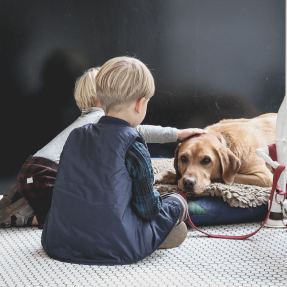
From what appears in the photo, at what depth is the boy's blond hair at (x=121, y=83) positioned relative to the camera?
5.05 ft

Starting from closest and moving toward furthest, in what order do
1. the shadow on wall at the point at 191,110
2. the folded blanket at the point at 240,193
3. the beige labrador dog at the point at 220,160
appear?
the folded blanket at the point at 240,193 < the beige labrador dog at the point at 220,160 < the shadow on wall at the point at 191,110

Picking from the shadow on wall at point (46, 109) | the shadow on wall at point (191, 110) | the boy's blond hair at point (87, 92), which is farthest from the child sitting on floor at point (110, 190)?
the shadow on wall at point (191, 110)

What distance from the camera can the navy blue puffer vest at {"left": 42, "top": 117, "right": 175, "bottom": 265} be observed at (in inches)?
56.9

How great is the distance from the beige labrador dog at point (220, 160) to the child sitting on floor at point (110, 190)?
0.62 meters

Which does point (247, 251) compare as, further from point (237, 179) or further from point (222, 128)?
point (222, 128)

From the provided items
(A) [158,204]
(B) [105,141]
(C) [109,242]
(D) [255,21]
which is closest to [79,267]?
(C) [109,242]

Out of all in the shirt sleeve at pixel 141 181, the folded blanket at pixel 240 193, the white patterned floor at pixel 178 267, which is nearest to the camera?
the white patterned floor at pixel 178 267

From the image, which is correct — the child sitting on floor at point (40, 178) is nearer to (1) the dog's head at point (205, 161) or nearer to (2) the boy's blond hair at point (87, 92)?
(2) the boy's blond hair at point (87, 92)

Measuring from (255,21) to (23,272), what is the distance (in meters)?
2.74

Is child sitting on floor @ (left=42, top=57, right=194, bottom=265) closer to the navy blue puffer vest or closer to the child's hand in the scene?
the navy blue puffer vest

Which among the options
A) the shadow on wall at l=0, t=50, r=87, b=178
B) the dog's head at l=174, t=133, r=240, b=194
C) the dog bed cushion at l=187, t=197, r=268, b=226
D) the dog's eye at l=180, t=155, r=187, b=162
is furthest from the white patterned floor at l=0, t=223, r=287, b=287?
the shadow on wall at l=0, t=50, r=87, b=178

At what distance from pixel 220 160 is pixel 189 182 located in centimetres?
26

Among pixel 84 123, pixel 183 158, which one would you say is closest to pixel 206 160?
pixel 183 158

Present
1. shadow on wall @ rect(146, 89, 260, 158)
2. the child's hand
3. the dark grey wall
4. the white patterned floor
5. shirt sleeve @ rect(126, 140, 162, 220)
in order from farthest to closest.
A: shadow on wall @ rect(146, 89, 260, 158), the dark grey wall, the child's hand, shirt sleeve @ rect(126, 140, 162, 220), the white patterned floor
